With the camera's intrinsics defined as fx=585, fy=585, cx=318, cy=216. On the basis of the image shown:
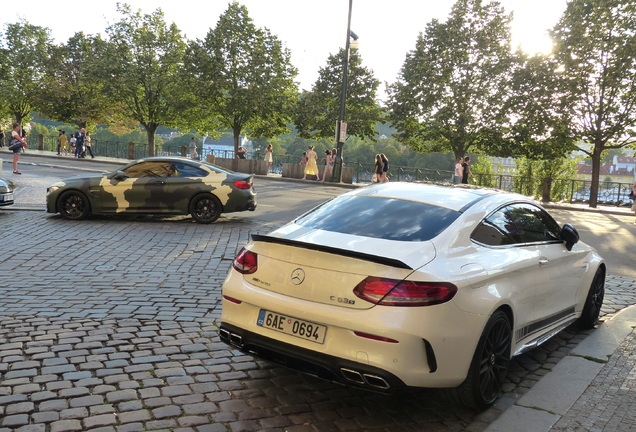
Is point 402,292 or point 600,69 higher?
point 600,69

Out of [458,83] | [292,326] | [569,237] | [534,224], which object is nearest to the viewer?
[292,326]

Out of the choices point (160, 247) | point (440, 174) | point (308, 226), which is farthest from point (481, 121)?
point (308, 226)

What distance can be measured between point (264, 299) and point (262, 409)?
69 centimetres

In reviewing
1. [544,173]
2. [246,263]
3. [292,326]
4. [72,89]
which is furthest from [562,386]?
[72,89]

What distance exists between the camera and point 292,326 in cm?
364

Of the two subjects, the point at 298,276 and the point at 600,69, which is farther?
the point at 600,69

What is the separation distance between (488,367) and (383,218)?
1227 millimetres

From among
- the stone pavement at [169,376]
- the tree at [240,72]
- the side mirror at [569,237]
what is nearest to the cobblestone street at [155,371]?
the stone pavement at [169,376]

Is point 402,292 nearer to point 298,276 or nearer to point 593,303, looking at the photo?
point 298,276

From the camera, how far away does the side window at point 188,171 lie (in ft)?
41.3

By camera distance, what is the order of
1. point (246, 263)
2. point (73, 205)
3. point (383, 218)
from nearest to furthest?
1. point (246, 263)
2. point (383, 218)
3. point (73, 205)

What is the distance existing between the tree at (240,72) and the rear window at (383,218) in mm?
37321

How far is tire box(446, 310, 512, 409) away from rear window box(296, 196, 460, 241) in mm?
731

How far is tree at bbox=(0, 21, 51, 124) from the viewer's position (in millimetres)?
55812
